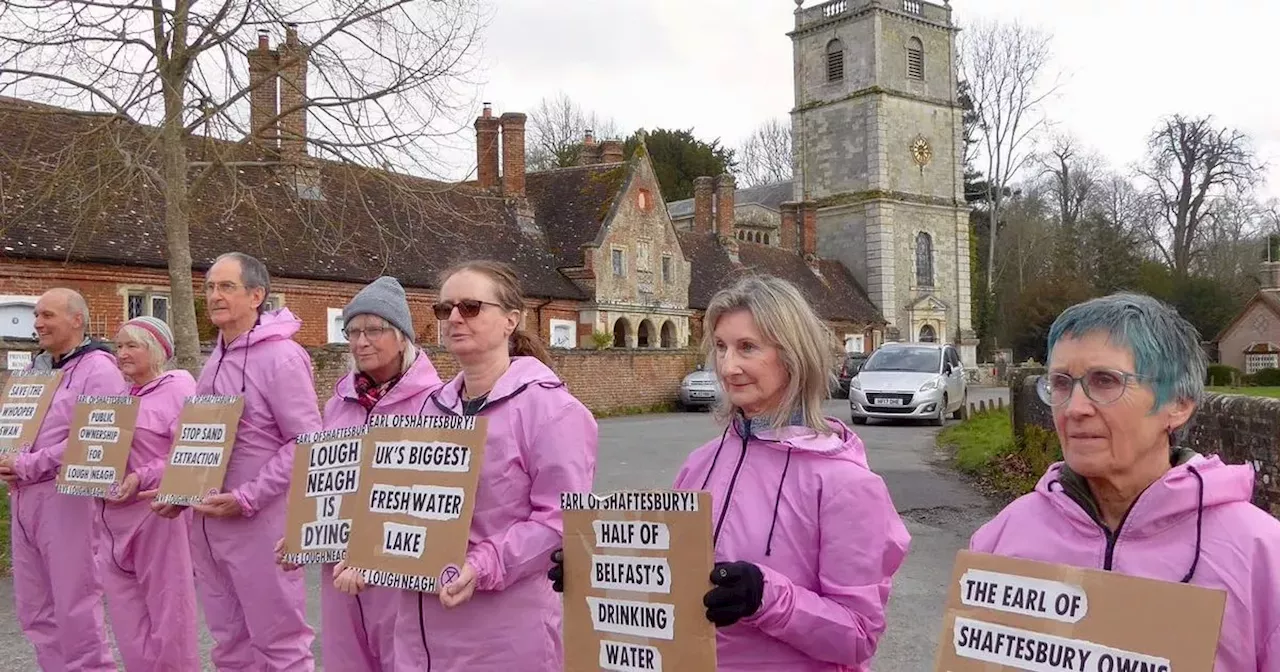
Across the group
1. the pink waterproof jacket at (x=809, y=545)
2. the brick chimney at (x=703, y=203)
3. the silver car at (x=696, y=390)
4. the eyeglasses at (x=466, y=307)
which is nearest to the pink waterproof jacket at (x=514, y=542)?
the eyeglasses at (x=466, y=307)

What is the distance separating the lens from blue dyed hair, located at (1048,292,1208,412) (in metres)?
2.21

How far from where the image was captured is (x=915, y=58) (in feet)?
172

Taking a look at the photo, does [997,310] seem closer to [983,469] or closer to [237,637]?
[983,469]

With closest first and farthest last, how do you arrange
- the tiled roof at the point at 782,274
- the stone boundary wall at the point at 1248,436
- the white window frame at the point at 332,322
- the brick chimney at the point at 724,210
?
1. the stone boundary wall at the point at 1248,436
2. the white window frame at the point at 332,322
3. the tiled roof at the point at 782,274
4. the brick chimney at the point at 724,210

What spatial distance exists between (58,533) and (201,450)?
1356 millimetres

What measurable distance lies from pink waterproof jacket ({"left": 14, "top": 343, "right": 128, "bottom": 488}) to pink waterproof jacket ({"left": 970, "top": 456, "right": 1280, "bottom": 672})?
500 centimetres

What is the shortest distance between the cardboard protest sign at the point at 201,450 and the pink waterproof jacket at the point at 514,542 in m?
1.53

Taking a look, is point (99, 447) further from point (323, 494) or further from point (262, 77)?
point (262, 77)

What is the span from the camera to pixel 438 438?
3363 mm

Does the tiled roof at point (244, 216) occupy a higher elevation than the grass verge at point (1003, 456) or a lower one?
higher

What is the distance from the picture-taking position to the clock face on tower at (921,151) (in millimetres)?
52031

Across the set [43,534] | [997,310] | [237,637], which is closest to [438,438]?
[237,637]

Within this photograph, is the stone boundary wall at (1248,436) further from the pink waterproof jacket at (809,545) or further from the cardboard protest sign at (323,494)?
the cardboard protest sign at (323,494)

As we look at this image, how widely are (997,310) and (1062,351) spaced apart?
2398 inches
